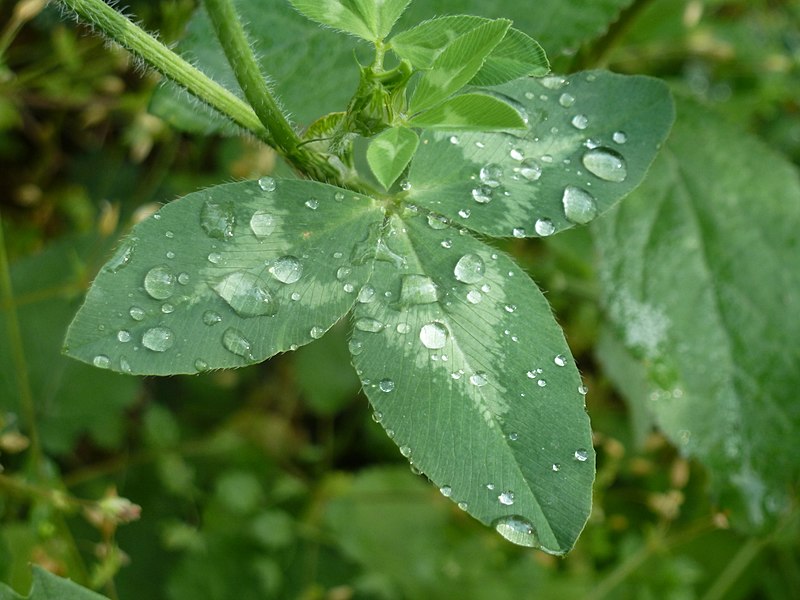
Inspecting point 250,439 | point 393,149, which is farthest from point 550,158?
point 250,439

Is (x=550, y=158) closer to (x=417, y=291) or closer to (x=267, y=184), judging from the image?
(x=417, y=291)

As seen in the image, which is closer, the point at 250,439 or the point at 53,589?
the point at 53,589

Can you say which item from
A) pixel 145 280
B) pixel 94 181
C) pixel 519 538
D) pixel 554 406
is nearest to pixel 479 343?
pixel 554 406

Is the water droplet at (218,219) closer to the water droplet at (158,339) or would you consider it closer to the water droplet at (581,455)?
the water droplet at (158,339)

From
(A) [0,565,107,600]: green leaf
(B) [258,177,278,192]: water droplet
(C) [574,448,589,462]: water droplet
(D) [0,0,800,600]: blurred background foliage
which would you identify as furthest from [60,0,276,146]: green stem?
(D) [0,0,800,600]: blurred background foliage

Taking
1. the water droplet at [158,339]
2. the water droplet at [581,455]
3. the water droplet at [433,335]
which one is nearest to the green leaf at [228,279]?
the water droplet at [158,339]

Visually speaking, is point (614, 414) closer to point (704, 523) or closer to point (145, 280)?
point (704, 523)
